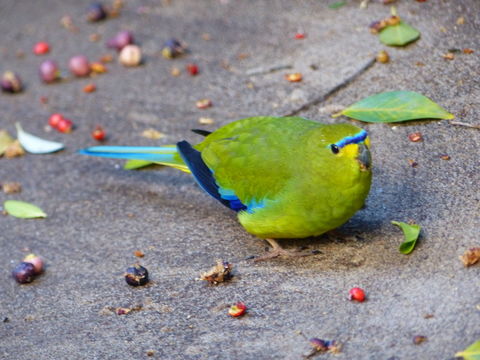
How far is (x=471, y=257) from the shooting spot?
2.68 metres

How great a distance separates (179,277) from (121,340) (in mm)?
451

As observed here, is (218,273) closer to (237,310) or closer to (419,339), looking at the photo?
(237,310)

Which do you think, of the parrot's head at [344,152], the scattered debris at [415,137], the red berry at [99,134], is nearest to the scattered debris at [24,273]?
the red berry at [99,134]

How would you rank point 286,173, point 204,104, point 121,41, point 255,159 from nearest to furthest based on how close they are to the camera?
point 286,173, point 255,159, point 204,104, point 121,41

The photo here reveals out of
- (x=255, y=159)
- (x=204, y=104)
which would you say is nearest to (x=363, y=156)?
(x=255, y=159)

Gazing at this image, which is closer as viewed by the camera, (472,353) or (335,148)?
(472,353)

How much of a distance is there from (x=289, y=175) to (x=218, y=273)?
529 millimetres

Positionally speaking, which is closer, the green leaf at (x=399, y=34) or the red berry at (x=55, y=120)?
A: the green leaf at (x=399, y=34)

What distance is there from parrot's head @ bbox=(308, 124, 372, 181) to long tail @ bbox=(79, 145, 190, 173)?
38.1 inches

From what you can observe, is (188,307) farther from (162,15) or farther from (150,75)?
(162,15)

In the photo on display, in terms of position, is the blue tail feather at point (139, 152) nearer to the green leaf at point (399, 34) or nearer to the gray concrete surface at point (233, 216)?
the gray concrete surface at point (233, 216)

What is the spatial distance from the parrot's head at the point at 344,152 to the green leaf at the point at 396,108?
0.79 m

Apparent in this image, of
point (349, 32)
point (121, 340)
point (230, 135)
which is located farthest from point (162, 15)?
point (121, 340)

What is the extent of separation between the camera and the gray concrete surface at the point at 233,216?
269 centimetres
